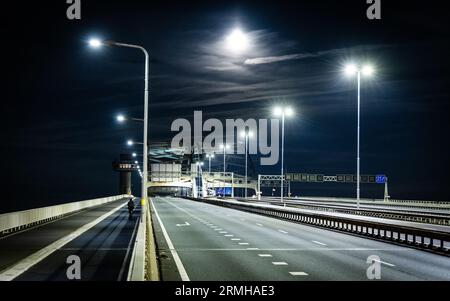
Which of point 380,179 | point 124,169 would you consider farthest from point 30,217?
point 124,169

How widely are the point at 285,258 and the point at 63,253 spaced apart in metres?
7.57

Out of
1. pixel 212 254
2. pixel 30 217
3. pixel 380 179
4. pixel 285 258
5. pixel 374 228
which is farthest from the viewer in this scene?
pixel 380 179

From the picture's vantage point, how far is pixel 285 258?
20.7 m

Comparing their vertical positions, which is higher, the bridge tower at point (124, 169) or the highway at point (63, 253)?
the bridge tower at point (124, 169)

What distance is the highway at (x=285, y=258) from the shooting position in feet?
53.9

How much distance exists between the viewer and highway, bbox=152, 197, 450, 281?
53.9 ft

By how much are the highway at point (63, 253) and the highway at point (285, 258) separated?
1.48m

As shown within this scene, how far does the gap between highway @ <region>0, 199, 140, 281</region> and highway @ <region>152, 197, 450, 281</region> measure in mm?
1477

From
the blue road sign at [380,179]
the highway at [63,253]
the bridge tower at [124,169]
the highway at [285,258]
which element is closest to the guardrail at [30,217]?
the highway at [63,253]

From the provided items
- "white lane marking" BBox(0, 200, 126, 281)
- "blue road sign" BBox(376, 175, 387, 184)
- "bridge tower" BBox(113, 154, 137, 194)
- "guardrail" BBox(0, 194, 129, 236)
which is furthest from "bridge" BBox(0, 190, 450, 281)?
"bridge tower" BBox(113, 154, 137, 194)

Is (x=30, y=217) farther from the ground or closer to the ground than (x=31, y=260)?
farther from the ground

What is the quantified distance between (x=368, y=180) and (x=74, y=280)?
132m

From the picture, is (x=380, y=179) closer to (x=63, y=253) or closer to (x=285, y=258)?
(x=285, y=258)

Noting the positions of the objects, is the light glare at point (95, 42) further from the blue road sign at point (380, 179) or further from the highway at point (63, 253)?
the blue road sign at point (380, 179)
